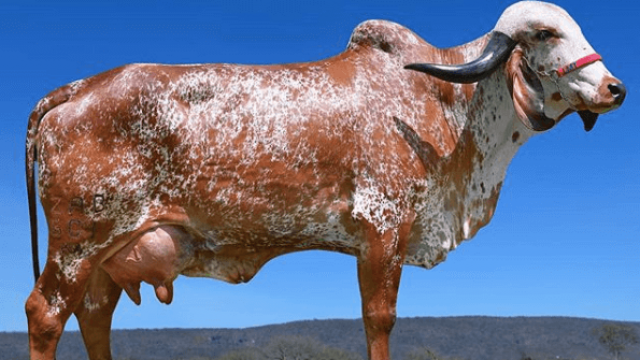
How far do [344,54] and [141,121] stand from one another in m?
1.94

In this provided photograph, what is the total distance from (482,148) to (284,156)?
1872 mm

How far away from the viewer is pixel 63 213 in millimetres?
6633

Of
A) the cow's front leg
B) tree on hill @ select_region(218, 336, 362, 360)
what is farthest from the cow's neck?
tree on hill @ select_region(218, 336, 362, 360)

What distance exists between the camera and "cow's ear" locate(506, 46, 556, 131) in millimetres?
7039

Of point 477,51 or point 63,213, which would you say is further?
point 477,51

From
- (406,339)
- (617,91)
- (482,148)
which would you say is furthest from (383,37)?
(406,339)

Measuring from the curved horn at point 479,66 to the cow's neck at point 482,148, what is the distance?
279 mm

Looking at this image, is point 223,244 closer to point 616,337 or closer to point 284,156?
point 284,156

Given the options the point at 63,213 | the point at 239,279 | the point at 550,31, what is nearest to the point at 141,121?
the point at 63,213

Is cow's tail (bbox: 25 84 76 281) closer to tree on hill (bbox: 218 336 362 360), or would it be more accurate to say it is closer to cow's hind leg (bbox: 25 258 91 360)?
cow's hind leg (bbox: 25 258 91 360)

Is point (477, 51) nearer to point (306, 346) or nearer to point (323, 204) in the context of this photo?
point (323, 204)

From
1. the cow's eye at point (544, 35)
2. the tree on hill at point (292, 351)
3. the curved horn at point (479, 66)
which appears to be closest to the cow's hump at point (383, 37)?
the curved horn at point (479, 66)

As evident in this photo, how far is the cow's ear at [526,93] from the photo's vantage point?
7.04 meters

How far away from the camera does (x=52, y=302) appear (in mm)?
6652
